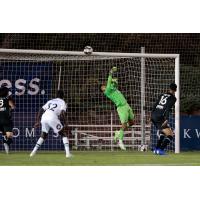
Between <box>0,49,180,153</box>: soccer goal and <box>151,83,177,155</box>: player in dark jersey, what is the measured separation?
288 centimetres

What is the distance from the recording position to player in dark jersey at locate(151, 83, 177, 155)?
19.2 metres

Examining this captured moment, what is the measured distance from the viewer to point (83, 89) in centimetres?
2598

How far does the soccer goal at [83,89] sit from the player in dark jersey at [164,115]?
288 cm

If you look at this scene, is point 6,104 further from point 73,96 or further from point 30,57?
point 73,96

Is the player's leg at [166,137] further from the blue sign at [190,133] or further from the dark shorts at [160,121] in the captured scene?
the blue sign at [190,133]

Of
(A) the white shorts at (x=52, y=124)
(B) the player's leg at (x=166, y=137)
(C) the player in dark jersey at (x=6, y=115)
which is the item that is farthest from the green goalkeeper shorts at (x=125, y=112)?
(A) the white shorts at (x=52, y=124)

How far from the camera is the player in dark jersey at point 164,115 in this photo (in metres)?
19.2

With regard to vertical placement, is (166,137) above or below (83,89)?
below

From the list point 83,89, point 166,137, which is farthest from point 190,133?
point 166,137

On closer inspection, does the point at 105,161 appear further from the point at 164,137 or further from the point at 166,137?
the point at 164,137

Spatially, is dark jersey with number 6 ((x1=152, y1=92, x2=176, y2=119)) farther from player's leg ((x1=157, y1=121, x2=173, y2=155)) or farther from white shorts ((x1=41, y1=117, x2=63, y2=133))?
white shorts ((x1=41, y1=117, x2=63, y2=133))

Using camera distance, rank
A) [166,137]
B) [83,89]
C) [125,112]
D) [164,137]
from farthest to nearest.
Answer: [83,89] → [125,112] → [164,137] → [166,137]

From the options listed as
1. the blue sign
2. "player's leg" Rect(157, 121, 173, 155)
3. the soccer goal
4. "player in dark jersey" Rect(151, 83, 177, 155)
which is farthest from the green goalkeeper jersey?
"player's leg" Rect(157, 121, 173, 155)

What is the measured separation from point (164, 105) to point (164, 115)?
9.6 inches
